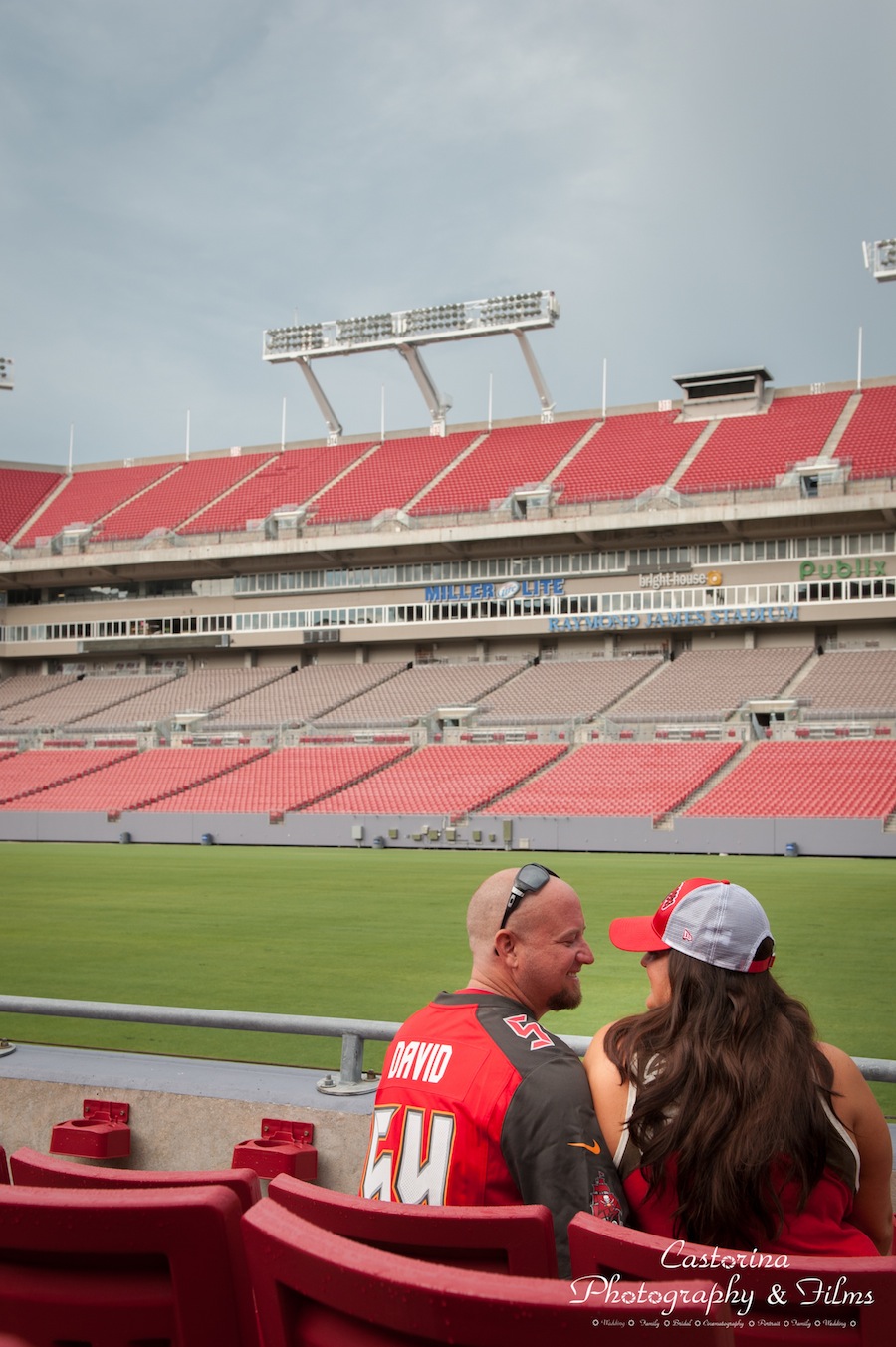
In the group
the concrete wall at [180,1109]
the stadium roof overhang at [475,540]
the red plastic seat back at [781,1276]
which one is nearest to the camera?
the red plastic seat back at [781,1276]

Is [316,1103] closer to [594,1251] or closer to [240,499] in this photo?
[594,1251]

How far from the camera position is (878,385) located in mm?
53312

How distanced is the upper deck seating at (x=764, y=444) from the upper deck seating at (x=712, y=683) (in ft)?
21.9

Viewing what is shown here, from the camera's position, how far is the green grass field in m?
8.59

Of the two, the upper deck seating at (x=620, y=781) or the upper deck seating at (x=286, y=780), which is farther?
the upper deck seating at (x=286, y=780)

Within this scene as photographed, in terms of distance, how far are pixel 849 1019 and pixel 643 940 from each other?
688 cm

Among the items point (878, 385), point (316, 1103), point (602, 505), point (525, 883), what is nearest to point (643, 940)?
point (525, 883)

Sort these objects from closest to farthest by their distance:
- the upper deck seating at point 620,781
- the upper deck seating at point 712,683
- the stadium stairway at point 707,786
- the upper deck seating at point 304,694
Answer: the stadium stairway at point 707,786 → the upper deck seating at point 620,781 → the upper deck seating at point 712,683 → the upper deck seating at point 304,694

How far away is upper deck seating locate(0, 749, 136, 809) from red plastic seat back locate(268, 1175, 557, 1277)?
128 ft

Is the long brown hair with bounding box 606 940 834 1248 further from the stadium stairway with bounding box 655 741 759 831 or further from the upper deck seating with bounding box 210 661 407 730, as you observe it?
the upper deck seating with bounding box 210 661 407 730

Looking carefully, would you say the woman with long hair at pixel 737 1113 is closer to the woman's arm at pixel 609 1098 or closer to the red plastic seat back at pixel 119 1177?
the woman's arm at pixel 609 1098

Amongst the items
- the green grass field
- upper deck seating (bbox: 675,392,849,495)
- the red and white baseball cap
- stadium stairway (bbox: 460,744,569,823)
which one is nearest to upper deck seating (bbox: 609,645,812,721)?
stadium stairway (bbox: 460,744,569,823)

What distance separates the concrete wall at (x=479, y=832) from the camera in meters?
28.6

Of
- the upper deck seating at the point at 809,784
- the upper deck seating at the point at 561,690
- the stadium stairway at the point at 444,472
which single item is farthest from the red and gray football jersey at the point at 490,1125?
the stadium stairway at the point at 444,472
